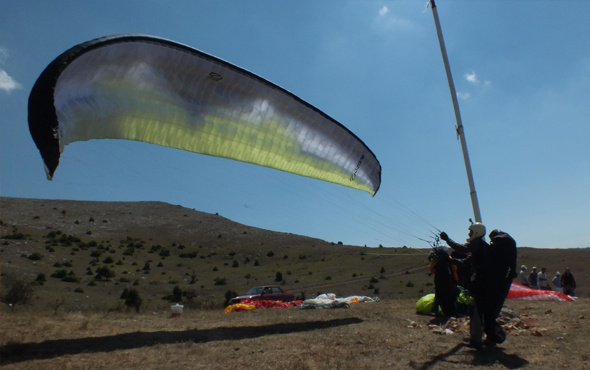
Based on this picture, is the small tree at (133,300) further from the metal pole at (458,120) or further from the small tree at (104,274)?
the metal pole at (458,120)

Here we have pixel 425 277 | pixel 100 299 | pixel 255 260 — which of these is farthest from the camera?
pixel 255 260

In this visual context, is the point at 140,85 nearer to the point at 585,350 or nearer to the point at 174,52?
the point at 174,52

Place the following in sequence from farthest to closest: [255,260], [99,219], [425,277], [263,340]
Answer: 1. [99,219]
2. [255,260]
3. [425,277]
4. [263,340]

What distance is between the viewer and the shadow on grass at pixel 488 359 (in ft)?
18.6

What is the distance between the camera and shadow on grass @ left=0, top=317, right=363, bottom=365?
19.5 feet

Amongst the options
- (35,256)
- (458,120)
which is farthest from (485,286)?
(35,256)

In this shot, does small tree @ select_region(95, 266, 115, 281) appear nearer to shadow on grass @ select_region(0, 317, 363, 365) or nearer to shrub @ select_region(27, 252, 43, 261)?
shrub @ select_region(27, 252, 43, 261)

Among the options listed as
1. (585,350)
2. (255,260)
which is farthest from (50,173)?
(255,260)

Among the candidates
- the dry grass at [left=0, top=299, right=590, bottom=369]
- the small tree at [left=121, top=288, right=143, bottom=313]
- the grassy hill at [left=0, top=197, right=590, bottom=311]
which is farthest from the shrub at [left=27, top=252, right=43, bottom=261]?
the dry grass at [left=0, top=299, right=590, bottom=369]

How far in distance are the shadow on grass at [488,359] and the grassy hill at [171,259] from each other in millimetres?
11847

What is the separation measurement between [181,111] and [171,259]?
39.0m

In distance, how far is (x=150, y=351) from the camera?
20.6 feet

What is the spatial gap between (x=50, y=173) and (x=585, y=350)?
25.1 feet

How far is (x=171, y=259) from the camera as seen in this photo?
44.2m
